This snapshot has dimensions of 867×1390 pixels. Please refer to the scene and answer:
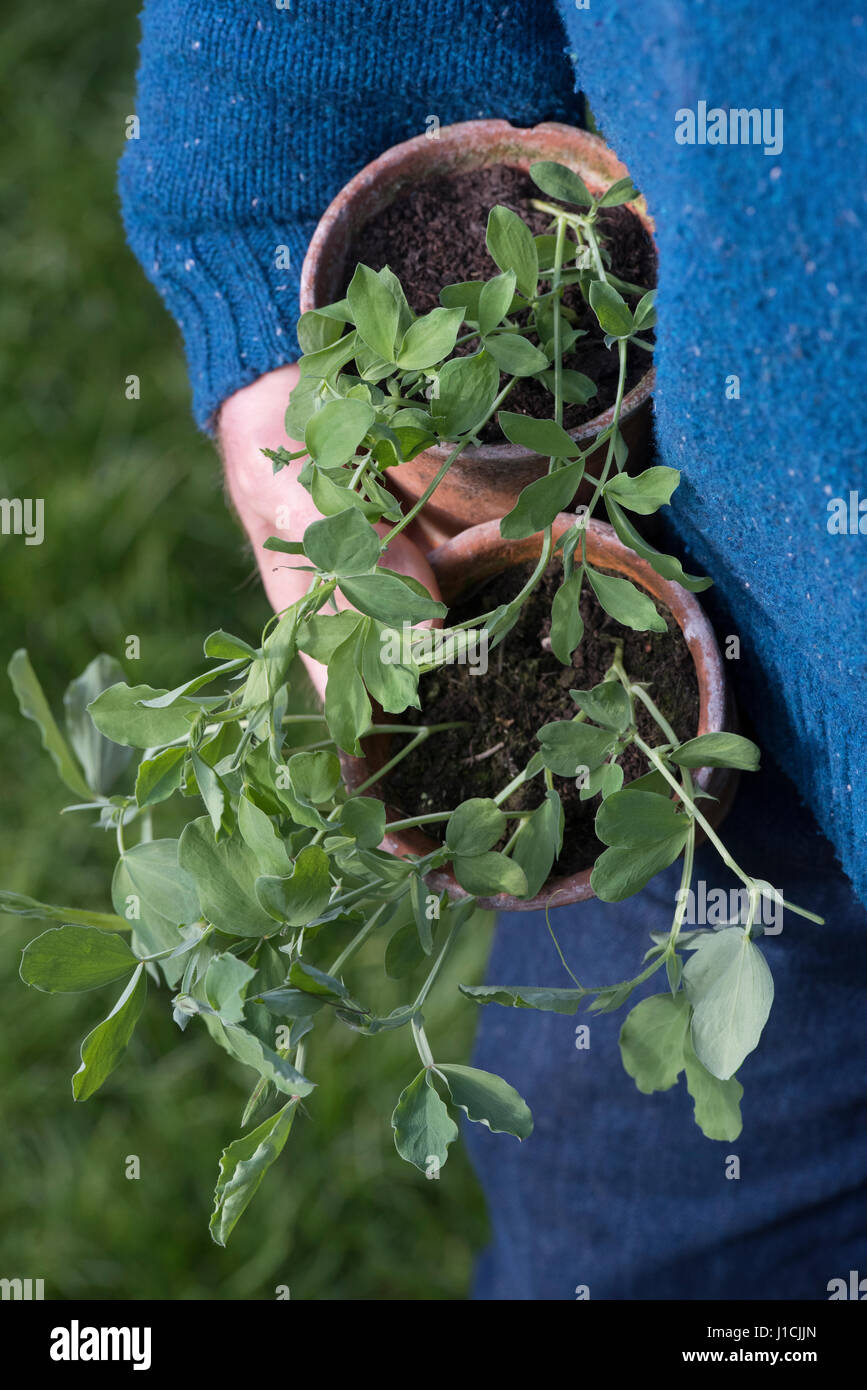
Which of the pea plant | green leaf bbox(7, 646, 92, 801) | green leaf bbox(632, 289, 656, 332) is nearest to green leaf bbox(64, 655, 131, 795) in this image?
green leaf bbox(7, 646, 92, 801)

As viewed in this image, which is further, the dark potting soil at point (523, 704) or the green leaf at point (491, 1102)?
the dark potting soil at point (523, 704)

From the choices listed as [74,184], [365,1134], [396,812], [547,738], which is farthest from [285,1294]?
[74,184]

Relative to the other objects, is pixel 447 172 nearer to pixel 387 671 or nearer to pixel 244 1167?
pixel 387 671

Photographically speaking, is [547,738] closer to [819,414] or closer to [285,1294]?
[819,414]

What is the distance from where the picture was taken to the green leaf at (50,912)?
0.47 meters

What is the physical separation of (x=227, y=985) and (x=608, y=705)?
0.19 meters

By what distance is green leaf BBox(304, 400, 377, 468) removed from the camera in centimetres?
39

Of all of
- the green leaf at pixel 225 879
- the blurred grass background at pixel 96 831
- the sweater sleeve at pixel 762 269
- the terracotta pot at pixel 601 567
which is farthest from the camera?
the blurred grass background at pixel 96 831

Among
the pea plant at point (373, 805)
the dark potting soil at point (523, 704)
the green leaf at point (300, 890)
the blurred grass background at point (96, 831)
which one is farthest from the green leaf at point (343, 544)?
the blurred grass background at point (96, 831)

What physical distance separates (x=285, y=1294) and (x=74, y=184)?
146 centimetres

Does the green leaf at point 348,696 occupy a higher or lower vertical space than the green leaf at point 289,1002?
higher

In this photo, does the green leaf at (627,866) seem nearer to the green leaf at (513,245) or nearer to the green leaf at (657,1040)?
the green leaf at (657,1040)

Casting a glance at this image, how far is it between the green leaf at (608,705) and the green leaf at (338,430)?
0.45ft

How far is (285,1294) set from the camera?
3.75 ft
